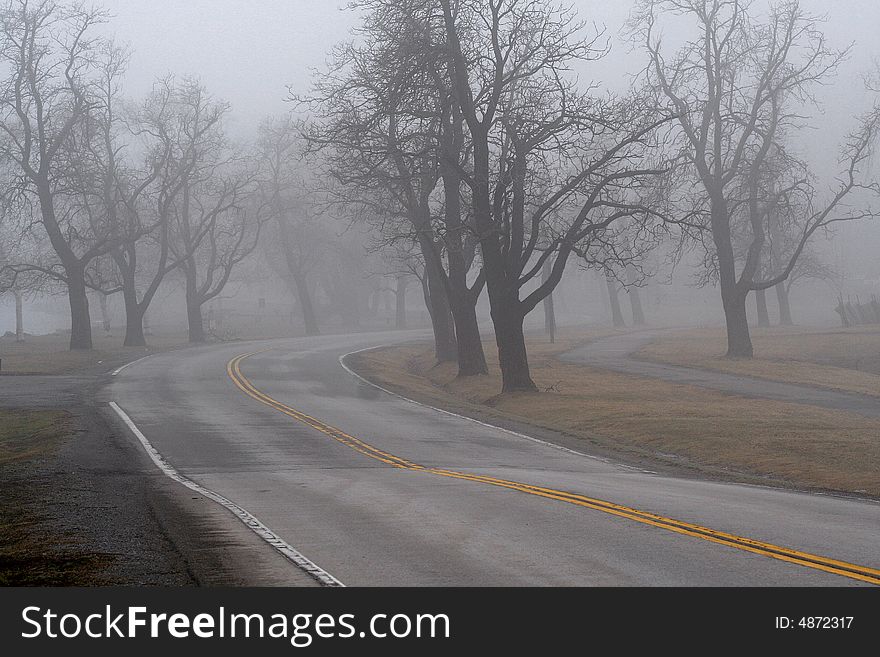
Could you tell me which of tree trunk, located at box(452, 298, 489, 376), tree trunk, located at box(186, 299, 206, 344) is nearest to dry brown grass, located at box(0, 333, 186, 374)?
tree trunk, located at box(186, 299, 206, 344)

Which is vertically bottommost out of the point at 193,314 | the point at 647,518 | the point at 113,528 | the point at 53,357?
the point at 647,518

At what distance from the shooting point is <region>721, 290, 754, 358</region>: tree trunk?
42.0 meters

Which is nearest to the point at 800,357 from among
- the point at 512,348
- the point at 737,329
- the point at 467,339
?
the point at 737,329

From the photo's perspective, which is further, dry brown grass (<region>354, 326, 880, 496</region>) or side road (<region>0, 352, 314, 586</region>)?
dry brown grass (<region>354, 326, 880, 496</region>)

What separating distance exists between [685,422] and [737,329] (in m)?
21.1

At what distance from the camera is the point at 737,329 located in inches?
1656

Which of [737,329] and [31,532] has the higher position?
[737,329]

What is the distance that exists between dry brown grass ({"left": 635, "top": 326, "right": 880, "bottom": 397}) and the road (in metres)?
15.5

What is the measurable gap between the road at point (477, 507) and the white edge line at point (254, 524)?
0.13 m

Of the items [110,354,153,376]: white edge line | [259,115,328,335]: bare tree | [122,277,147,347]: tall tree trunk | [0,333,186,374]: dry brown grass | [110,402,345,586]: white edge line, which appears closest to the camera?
[110,402,345,586]: white edge line

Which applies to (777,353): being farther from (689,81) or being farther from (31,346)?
(31,346)

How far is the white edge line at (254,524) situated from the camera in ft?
27.1

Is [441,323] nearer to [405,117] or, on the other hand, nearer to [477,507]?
[405,117]

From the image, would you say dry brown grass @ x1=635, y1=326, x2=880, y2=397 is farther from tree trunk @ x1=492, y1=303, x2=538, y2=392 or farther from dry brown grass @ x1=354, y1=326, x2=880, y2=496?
tree trunk @ x1=492, y1=303, x2=538, y2=392
